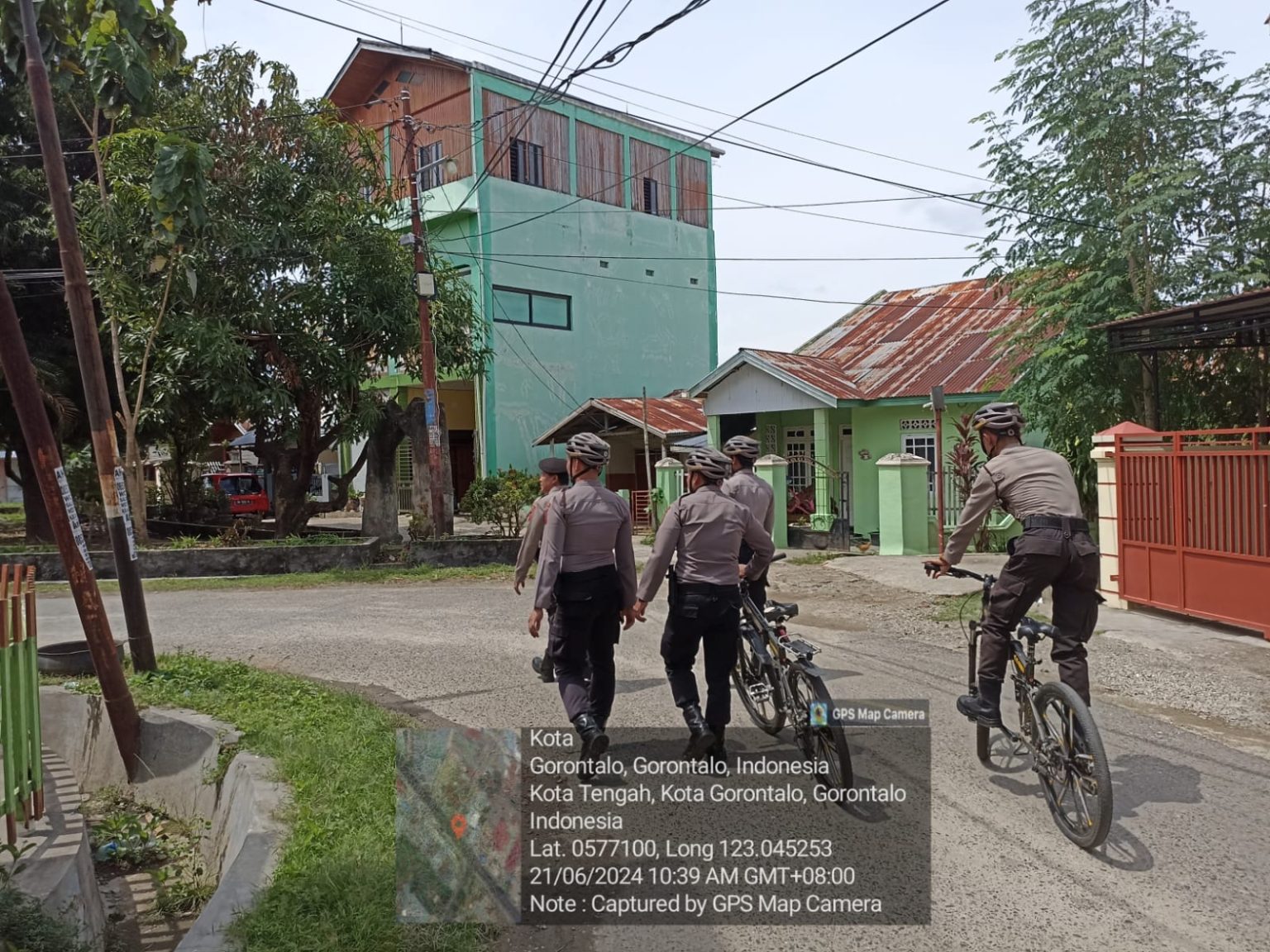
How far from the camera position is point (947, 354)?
796 inches

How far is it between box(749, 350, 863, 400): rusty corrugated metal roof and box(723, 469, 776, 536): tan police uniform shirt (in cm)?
1268

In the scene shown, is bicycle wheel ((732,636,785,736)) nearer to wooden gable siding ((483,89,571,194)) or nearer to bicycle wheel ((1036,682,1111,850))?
bicycle wheel ((1036,682,1111,850))

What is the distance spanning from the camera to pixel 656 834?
443cm

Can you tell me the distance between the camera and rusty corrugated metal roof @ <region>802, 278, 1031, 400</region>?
18609mm

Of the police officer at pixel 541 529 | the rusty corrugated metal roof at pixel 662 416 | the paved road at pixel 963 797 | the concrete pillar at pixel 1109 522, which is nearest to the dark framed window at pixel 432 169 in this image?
the rusty corrugated metal roof at pixel 662 416

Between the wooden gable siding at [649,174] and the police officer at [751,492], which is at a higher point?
the wooden gable siding at [649,174]

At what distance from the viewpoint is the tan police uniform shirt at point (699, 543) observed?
526cm

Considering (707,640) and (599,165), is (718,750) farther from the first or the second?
(599,165)

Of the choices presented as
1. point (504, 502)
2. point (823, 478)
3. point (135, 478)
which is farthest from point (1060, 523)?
point (135, 478)

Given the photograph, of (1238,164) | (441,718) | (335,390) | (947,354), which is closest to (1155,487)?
(1238,164)

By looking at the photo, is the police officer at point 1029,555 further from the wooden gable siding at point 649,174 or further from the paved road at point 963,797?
the wooden gable siding at point 649,174

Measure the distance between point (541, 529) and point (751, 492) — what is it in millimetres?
1433

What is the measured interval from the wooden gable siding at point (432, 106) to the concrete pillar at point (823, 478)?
39.0 ft

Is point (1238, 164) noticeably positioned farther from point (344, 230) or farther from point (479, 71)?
point (479, 71)
